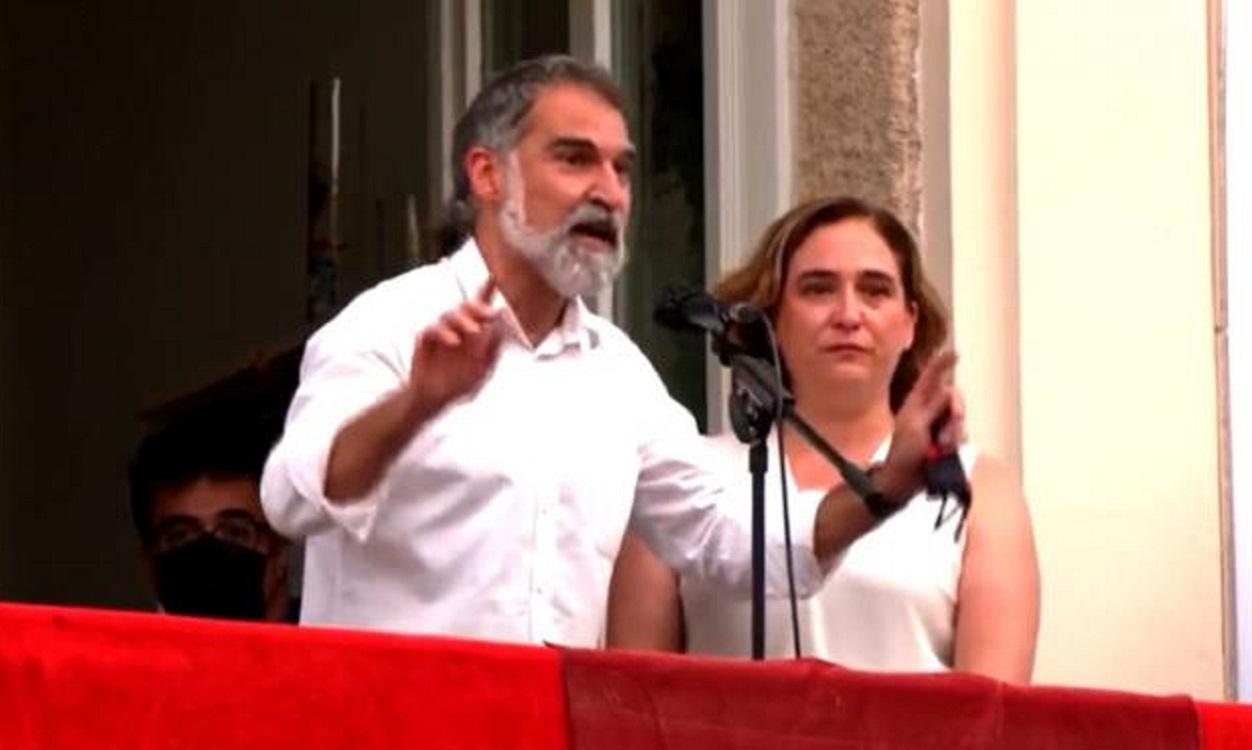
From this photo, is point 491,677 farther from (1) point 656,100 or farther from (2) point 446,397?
(1) point 656,100

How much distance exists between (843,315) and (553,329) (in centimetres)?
55

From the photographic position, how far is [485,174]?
21.2 ft

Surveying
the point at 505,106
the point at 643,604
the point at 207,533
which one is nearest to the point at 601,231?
the point at 505,106

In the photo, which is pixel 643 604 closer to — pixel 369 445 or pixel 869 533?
pixel 869 533

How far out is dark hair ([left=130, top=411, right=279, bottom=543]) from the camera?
6688 millimetres

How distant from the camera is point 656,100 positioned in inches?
330

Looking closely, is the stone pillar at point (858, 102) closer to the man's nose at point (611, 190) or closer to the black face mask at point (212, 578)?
the man's nose at point (611, 190)

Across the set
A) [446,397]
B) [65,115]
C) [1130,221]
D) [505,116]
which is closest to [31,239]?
[65,115]

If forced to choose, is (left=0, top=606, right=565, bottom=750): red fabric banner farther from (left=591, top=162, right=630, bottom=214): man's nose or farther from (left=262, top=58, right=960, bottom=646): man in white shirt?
(left=591, top=162, right=630, bottom=214): man's nose

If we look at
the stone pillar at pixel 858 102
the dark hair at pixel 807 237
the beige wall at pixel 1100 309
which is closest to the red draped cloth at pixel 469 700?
the dark hair at pixel 807 237

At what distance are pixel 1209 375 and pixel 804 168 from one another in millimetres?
838

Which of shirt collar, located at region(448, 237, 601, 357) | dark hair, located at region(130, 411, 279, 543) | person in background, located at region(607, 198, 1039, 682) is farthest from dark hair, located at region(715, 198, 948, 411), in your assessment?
dark hair, located at region(130, 411, 279, 543)

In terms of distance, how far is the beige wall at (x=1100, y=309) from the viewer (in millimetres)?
7770

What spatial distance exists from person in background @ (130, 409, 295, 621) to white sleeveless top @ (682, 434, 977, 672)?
655 mm
